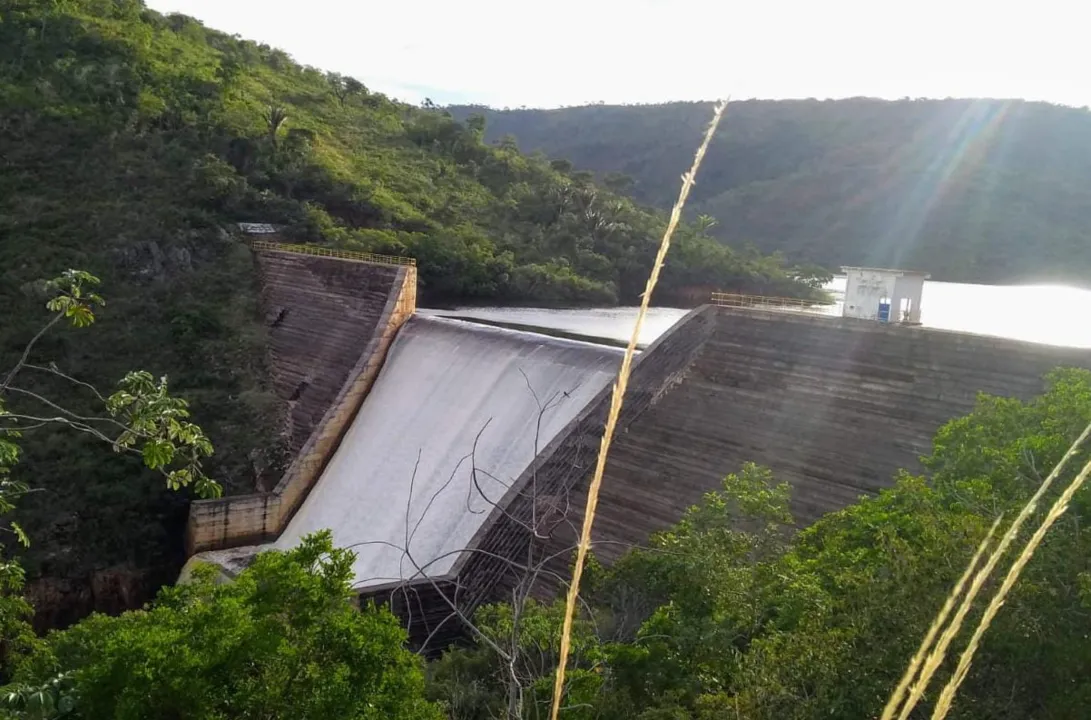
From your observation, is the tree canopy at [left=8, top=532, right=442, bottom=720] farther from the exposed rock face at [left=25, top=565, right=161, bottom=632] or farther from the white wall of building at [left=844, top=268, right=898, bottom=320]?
the exposed rock face at [left=25, top=565, right=161, bottom=632]

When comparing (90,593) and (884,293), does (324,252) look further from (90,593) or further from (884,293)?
(884,293)

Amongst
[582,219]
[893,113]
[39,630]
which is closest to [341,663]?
[39,630]

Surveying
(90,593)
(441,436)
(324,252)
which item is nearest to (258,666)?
(441,436)

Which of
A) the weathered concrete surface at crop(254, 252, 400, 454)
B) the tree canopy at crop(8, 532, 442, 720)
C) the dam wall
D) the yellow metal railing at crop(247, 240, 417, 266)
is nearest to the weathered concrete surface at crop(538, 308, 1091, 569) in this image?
the tree canopy at crop(8, 532, 442, 720)

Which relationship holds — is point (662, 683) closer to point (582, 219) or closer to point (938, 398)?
point (938, 398)

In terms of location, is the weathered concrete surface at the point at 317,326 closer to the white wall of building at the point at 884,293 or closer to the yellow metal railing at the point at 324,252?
the yellow metal railing at the point at 324,252

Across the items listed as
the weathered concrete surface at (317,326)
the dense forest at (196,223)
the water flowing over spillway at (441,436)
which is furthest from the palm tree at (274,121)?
the water flowing over spillway at (441,436)
